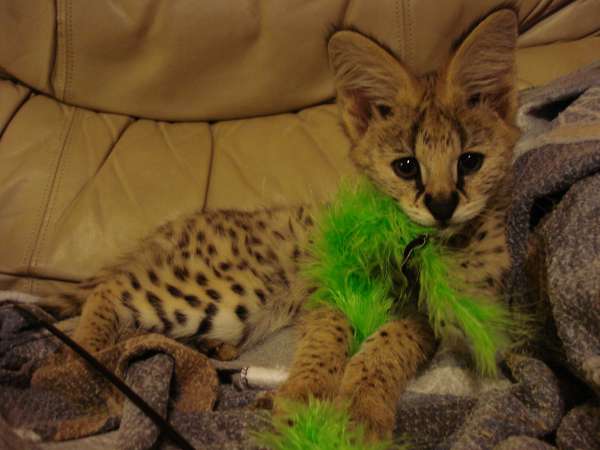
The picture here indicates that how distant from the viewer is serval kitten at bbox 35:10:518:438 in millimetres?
1188

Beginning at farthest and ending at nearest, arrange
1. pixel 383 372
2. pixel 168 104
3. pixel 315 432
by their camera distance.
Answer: pixel 168 104 → pixel 383 372 → pixel 315 432

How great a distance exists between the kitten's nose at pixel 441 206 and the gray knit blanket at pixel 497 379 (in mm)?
171

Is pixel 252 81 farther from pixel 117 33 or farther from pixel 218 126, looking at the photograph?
pixel 117 33

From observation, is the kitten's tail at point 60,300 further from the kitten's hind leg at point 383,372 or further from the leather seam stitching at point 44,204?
the kitten's hind leg at point 383,372

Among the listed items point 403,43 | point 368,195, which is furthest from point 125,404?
point 403,43

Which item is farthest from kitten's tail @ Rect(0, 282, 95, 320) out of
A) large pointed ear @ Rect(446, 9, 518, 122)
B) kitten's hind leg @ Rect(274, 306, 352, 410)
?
large pointed ear @ Rect(446, 9, 518, 122)

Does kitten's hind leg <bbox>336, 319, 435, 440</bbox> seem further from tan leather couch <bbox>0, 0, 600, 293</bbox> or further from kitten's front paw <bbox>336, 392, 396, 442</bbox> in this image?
tan leather couch <bbox>0, 0, 600, 293</bbox>

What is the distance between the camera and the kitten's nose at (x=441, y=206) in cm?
115

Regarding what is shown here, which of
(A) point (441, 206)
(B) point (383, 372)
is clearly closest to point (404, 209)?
(A) point (441, 206)

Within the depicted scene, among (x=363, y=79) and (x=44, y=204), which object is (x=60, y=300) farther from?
(x=363, y=79)

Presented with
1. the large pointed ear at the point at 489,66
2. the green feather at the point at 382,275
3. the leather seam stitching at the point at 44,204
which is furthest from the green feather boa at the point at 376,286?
the leather seam stitching at the point at 44,204

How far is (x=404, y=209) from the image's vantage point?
120 centimetres

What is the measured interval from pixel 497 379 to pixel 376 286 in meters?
0.30

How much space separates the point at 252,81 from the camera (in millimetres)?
1861
